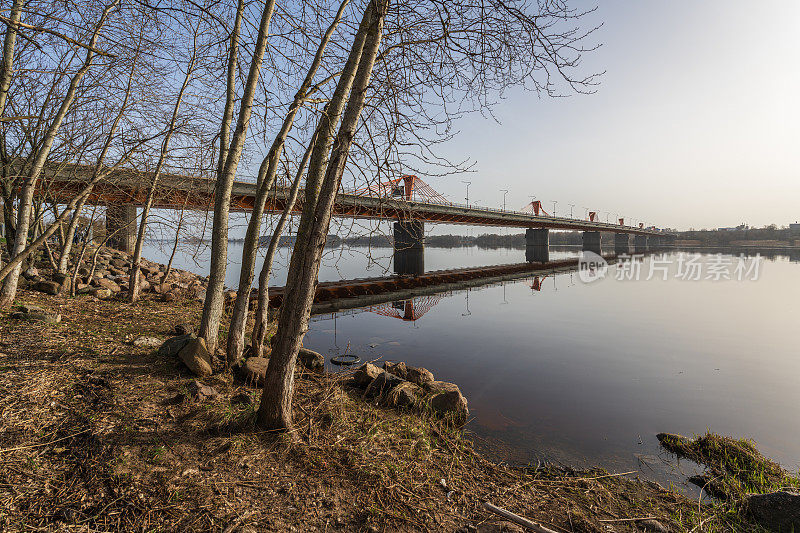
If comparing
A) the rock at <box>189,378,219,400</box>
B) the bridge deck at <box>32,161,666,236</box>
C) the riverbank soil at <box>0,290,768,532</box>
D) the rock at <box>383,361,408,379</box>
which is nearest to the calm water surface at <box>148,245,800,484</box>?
the bridge deck at <box>32,161,666,236</box>

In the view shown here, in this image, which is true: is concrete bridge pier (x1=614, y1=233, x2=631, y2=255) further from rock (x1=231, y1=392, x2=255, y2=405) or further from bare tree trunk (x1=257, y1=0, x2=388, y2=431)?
rock (x1=231, y1=392, x2=255, y2=405)

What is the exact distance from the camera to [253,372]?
5.53 m

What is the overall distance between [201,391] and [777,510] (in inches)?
250

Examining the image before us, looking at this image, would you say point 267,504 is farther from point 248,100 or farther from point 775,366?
point 775,366

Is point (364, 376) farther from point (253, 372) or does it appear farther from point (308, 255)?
point (308, 255)

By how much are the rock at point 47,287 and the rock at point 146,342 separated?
559 cm

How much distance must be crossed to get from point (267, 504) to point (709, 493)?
518 cm

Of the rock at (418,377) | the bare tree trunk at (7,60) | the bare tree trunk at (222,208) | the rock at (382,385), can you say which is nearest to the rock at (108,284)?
the bare tree trunk at (7,60)

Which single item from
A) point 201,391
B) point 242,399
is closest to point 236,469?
point 242,399

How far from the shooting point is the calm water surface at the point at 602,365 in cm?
570

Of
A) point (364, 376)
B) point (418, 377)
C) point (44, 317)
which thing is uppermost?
point (44, 317)

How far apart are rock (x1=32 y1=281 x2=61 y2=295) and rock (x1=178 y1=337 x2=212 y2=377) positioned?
286 inches

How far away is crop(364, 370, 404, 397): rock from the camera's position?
5930 mm

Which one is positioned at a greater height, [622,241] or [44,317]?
[622,241]
